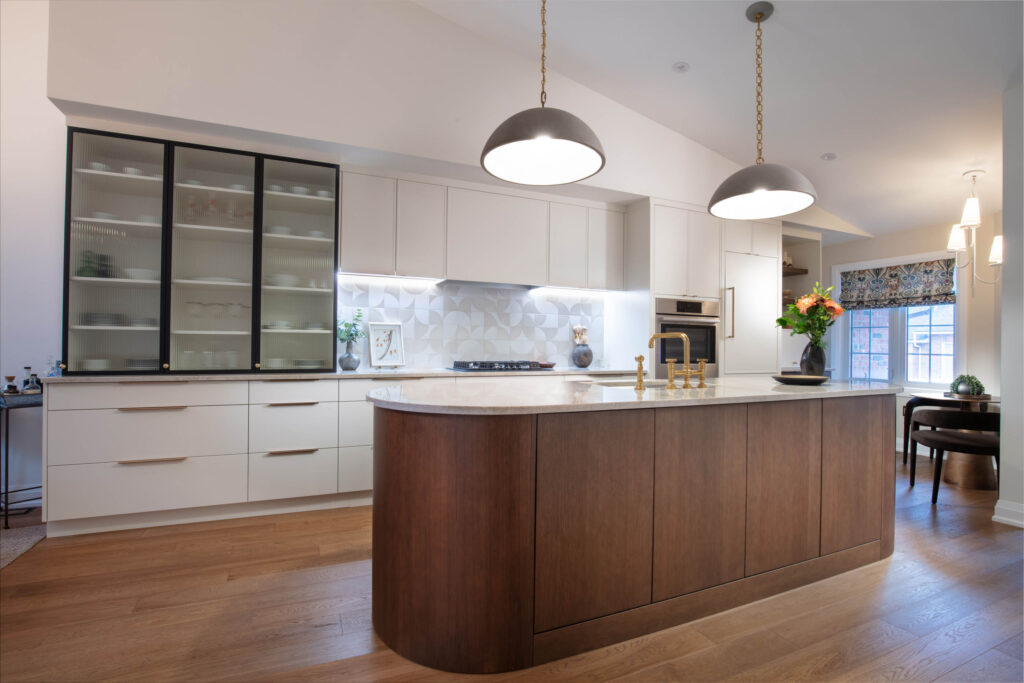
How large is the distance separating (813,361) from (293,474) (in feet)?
10.3

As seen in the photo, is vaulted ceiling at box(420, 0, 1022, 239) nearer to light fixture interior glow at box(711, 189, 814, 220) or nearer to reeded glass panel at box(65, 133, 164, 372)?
light fixture interior glow at box(711, 189, 814, 220)

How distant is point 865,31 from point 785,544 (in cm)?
298

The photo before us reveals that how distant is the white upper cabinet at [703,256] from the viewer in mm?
4516

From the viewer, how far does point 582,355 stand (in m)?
4.49

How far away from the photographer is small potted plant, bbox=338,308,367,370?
357cm

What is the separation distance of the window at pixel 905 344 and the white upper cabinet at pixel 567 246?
391 cm

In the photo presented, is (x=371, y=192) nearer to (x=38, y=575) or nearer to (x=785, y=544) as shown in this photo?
(x=38, y=575)

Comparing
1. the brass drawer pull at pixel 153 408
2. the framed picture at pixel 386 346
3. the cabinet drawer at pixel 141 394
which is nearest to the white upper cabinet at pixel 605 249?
the framed picture at pixel 386 346

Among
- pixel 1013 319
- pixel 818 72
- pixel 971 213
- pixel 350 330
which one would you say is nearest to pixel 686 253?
pixel 818 72

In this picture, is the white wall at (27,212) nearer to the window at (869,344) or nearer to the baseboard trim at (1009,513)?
the baseboard trim at (1009,513)

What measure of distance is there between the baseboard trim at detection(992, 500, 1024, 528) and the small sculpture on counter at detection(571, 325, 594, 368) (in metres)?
2.89

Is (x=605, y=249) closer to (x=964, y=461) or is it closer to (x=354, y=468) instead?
(x=354, y=468)

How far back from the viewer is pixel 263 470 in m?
3.11

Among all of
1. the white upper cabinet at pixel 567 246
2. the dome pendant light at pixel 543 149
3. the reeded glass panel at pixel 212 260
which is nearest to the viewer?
the dome pendant light at pixel 543 149
